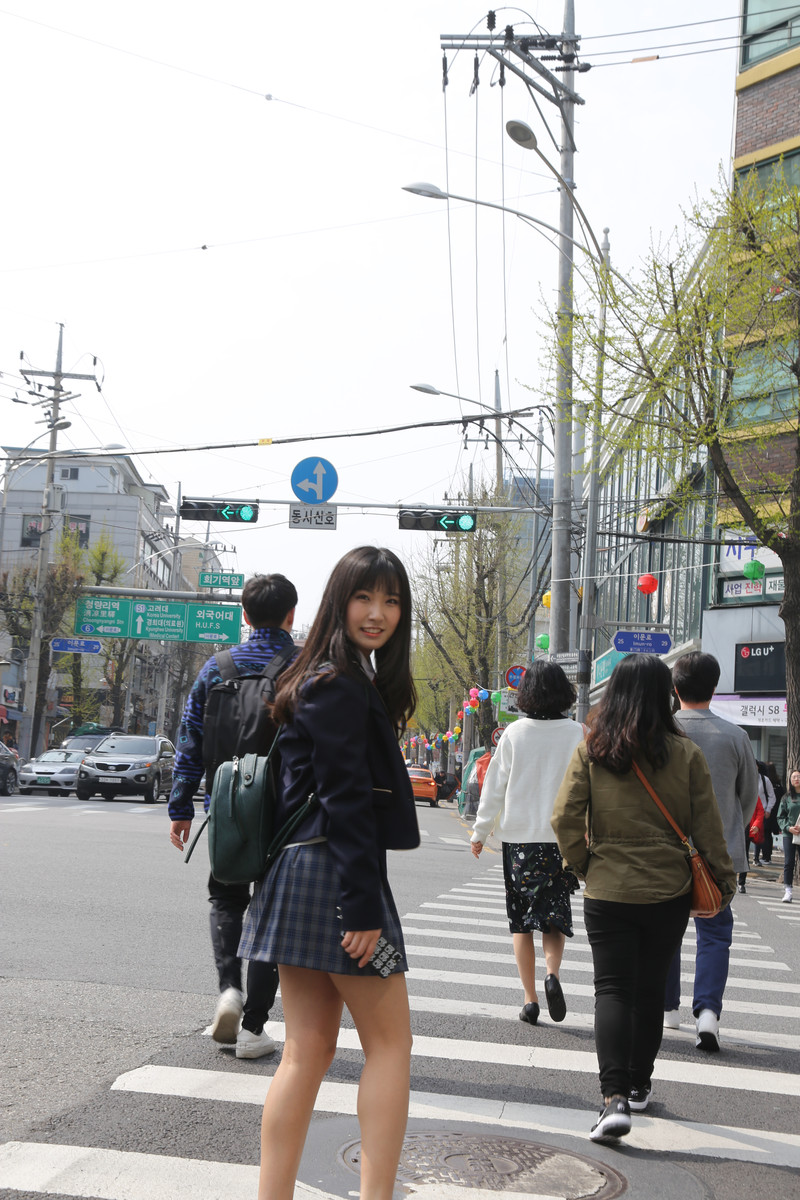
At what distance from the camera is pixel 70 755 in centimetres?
3058

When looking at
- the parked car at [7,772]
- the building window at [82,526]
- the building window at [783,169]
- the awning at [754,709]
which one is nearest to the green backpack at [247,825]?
the awning at [754,709]

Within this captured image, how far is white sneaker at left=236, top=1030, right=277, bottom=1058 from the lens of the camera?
4953 mm

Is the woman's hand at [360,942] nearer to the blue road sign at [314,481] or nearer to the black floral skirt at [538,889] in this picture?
the black floral skirt at [538,889]

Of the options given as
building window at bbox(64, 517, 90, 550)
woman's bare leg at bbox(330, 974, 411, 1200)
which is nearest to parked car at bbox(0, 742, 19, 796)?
woman's bare leg at bbox(330, 974, 411, 1200)

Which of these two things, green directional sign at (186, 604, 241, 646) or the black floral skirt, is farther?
green directional sign at (186, 604, 241, 646)

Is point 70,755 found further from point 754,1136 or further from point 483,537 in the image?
point 754,1136

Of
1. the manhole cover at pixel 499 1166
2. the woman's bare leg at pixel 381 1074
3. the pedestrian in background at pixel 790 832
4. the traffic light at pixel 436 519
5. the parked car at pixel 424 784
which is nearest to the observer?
the woman's bare leg at pixel 381 1074

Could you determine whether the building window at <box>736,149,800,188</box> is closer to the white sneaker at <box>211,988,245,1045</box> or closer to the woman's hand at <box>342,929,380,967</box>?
the white sneaker at <box>211,988,245,1045</box>

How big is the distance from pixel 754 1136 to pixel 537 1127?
31.2 inches

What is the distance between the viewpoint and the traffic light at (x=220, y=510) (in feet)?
73.8

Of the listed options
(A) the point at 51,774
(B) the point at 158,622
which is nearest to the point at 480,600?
(B) the point at 158,622

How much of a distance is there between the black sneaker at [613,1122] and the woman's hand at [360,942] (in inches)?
68.4

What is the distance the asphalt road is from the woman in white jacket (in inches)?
15.7

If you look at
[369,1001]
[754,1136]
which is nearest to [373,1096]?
[369,1001]
